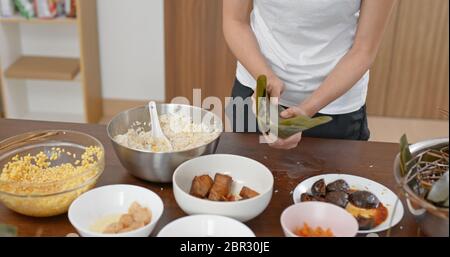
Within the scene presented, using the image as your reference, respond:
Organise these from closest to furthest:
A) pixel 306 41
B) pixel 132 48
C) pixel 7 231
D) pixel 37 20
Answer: pixel 7 231
pixel 306 41
pixel 37 20
pixel 132 48

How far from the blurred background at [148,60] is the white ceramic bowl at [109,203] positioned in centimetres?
211

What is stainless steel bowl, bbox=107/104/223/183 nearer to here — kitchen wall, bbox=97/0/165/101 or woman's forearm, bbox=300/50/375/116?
woman's forearm, bbox=300/50/375/116

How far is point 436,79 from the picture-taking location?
11.3 feet

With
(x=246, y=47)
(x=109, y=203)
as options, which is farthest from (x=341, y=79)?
(x=109, y=203)

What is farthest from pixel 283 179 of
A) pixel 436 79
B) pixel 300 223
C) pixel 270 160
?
pixel 436 79

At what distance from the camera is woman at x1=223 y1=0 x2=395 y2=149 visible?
1616 millimetres

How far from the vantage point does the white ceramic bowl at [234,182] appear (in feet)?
3.77

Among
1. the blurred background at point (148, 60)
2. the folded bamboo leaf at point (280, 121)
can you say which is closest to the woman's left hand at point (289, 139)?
the folded bamboo leaf at point (280, 121)

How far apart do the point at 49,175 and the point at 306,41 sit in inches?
33.1

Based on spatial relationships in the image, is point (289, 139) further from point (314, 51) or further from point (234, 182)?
point (314, 51)

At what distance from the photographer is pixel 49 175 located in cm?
135
